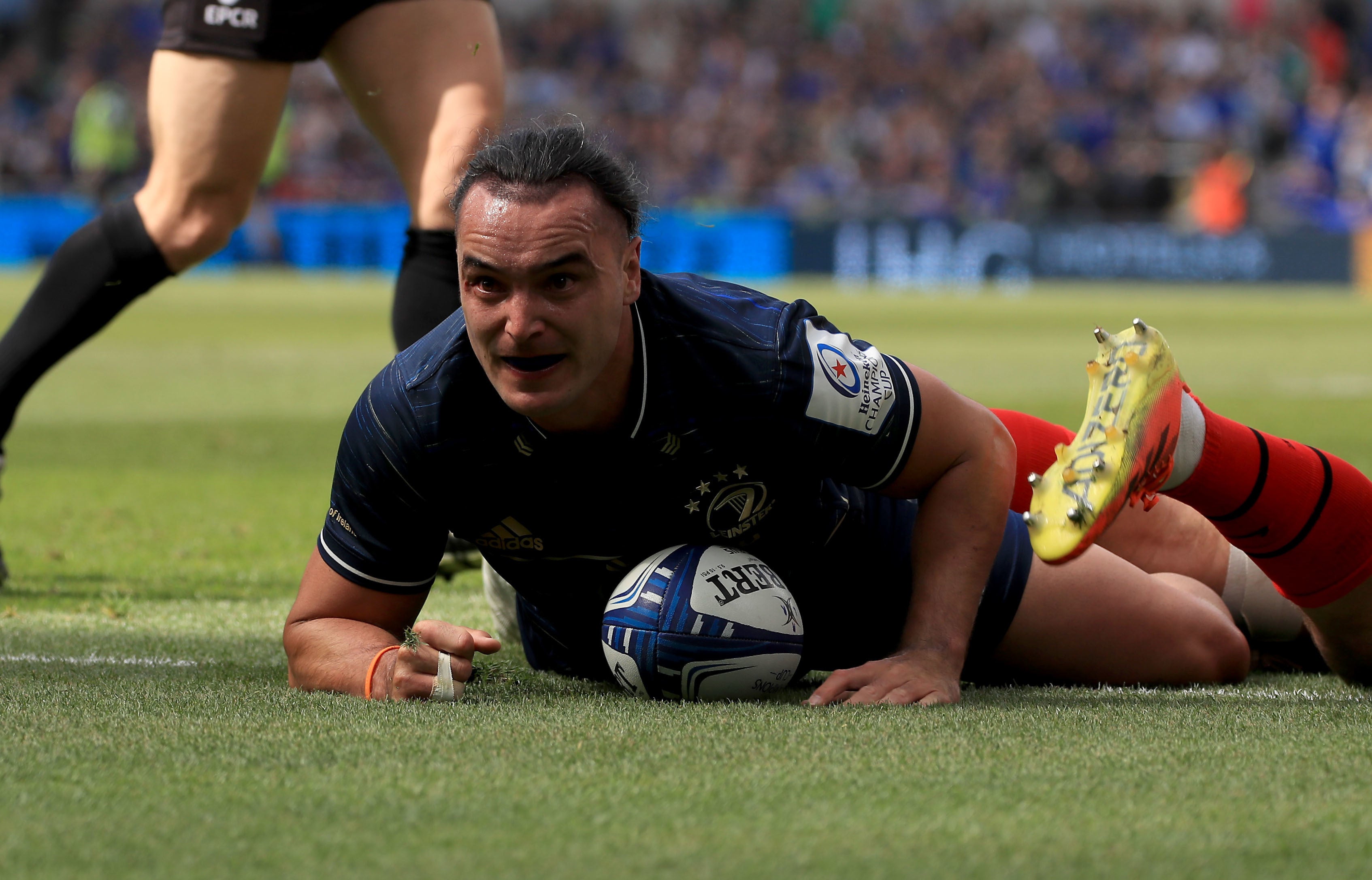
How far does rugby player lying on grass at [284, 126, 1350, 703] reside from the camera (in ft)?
8.50

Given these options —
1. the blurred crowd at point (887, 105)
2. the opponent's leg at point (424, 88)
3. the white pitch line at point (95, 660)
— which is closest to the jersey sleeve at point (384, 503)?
the white pitch line at point (95, 660)

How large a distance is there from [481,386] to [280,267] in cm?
2462

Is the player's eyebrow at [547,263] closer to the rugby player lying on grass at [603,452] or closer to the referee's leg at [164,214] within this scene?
the rugby player lying on grass at [603,452]

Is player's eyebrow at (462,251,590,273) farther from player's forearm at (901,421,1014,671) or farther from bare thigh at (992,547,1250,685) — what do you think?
A: bare thigh at (992,547,1250,685)

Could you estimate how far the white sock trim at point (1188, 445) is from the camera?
2885 mm

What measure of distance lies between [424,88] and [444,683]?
1.93 metres

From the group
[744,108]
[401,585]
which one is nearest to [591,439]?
[401,585]

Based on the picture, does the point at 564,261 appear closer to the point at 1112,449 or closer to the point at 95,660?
the point at 1112,449

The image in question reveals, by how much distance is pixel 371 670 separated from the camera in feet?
9.16

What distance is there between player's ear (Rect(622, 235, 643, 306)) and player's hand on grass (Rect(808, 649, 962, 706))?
732mm

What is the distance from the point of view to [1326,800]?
2.11 meters

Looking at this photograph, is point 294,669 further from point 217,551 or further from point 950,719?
point 217,551

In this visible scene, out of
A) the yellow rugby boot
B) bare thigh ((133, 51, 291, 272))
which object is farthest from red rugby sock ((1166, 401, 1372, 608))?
bare thigh ((133, 51, 291, 272))

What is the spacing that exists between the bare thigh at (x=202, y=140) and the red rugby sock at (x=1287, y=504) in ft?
8.07
